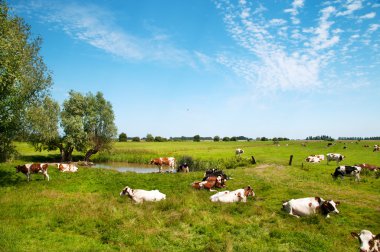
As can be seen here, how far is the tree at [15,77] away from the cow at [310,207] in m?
19.1

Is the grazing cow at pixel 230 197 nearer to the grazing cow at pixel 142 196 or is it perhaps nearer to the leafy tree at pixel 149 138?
the grazing cow at pixel 142 196

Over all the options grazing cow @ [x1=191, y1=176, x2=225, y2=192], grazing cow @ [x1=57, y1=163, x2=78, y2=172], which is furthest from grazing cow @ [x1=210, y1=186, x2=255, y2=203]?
grazing cow @ [x1=57, y1=163, x2=78, y2=172]

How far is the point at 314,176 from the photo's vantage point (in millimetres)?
28531

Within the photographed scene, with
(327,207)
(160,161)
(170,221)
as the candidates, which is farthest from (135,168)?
(327,207)

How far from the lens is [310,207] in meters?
14.8

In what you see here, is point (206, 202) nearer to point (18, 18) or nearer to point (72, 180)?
point (72, 180)

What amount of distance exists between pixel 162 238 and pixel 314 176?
2173cm

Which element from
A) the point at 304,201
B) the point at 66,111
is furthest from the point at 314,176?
the point at 66,111

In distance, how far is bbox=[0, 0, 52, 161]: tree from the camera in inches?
820

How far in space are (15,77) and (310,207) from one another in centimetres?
2174

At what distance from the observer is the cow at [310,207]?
14539mm

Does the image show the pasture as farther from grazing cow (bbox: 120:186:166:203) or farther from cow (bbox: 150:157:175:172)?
cow (bbox: 150:157:175:172)

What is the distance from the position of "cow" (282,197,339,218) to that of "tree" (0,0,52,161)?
19.1 meters

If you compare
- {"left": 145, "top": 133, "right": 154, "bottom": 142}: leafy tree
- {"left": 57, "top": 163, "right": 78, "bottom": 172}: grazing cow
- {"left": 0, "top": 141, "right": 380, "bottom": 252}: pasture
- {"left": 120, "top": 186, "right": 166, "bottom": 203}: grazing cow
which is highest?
{"left": 145, "top": 133, "right": 154, "bottom": 142}: leafy tree
